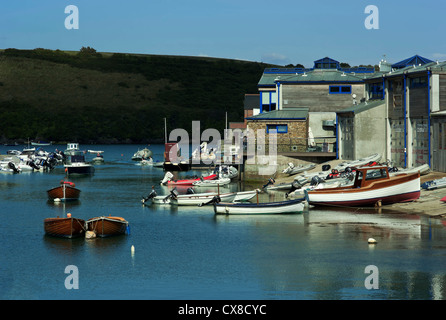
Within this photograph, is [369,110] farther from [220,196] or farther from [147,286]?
[147,286]

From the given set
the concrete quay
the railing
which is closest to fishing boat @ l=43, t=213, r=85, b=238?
the concrete quay

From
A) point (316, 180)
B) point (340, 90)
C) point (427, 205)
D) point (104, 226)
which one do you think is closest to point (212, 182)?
point (316, 180)

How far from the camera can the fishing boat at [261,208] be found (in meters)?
46.9

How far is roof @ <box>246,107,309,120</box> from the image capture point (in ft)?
246

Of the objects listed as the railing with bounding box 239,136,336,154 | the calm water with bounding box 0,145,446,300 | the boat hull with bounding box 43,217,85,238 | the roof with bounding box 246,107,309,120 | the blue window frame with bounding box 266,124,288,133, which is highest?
the roof with bounding box 246,107,309,120

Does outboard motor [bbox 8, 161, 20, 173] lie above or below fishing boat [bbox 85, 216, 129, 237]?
above

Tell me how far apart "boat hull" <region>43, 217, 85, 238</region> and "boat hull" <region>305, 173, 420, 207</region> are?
16.5 m

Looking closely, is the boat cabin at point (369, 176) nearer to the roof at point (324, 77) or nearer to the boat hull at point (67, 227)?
the boat hull at point (67, 227)

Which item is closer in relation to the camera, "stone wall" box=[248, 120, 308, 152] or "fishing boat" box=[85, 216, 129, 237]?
"fishing boat" box=[85, 216, 129, 237]

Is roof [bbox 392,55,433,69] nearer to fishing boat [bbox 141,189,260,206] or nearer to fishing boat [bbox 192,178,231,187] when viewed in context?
fishing boat [bbox 192,178,231,187]

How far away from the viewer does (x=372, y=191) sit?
46.8 metres

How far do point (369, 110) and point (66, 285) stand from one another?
126 feet

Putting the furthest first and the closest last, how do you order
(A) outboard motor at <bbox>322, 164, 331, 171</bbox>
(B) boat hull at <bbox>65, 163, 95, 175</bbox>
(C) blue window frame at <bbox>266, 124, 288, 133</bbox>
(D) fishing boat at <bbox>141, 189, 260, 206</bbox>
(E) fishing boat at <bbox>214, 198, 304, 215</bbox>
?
(B) boat hull at <bbox>65, 163, 95, 175</bbox>, (C) blue window frame at <bbox>266, 124, 288, 133</bbox>, (A) outboard motor at <bbox>322, 164, 331, 171</bbox>, (D) fishing boat at <bbox>141, 189, 260, 206</bbox>, (E) fishing boat at <bbox>214, 198, 304, 215</bbox>
